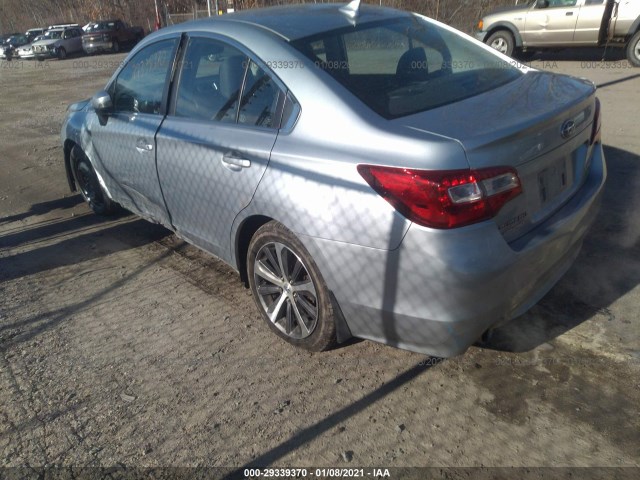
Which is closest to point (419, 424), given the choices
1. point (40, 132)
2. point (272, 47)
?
point (272, 47)

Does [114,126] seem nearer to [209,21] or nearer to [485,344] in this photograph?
[209,21]

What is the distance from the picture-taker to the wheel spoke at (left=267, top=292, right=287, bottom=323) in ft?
10.6

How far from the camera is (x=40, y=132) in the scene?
32.7 ft

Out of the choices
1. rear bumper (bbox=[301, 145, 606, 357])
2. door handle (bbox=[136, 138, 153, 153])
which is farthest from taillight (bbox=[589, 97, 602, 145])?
door handle (bbox=[136, 138, 153, 153])

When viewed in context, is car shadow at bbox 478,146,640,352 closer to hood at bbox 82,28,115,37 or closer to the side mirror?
the side mirror

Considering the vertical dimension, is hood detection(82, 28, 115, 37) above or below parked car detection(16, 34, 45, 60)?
above

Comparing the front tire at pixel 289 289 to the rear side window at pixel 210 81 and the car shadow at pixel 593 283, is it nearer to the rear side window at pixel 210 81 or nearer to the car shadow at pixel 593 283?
the rear side window at pixel 210 81

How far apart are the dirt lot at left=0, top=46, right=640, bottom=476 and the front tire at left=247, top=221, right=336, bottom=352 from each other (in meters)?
0.15

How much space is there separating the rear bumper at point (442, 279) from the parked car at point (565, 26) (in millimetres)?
10925

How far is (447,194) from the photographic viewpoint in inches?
93.4

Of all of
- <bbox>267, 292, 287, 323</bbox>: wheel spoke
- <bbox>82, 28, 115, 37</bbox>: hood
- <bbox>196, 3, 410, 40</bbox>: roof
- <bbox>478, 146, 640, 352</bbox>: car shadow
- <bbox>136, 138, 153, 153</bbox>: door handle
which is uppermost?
<bbox>196, 3, 410, 40</bbox>: roof

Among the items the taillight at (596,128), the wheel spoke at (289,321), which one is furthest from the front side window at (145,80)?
the taillight at (596,128)

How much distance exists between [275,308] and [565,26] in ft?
39.4

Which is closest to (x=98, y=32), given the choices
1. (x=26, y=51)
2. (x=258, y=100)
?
(x=26, y=51)
